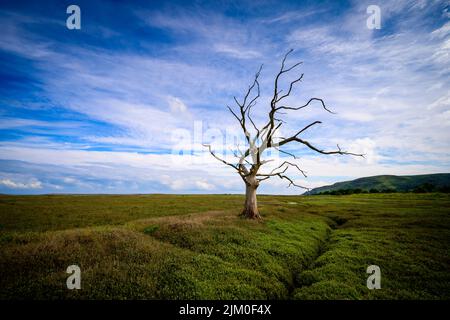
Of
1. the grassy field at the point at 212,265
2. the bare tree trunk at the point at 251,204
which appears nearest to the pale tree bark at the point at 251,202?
the bare tree trunk at the point at 251,204

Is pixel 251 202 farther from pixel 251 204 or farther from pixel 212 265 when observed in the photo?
pixel 212 265

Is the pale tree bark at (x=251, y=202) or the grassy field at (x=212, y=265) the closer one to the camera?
the grassy field at (x=212, y=265)

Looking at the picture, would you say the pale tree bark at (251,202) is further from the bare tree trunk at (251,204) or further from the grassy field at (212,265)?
the grassy field at (212,265)

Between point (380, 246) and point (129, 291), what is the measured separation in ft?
59.5

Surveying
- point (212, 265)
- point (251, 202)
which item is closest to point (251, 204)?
point (251, 202)

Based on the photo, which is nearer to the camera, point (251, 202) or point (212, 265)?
point (212, 265)

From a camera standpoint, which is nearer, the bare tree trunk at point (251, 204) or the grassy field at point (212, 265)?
the grassy field at point (212, 265)

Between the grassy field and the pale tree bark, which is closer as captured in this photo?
the grassy field

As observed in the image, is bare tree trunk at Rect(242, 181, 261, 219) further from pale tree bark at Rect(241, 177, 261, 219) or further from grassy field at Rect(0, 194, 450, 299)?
grassy field at Rect(0, 194, 450, 299)

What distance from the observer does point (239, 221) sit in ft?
76.4

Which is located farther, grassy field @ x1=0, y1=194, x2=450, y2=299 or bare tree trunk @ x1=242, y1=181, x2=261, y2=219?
bare tree trunk @ x1=242, y1=181, x2=261, y2=219

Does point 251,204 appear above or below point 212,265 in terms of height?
above

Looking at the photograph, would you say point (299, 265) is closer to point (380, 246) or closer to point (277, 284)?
point (277, 284)

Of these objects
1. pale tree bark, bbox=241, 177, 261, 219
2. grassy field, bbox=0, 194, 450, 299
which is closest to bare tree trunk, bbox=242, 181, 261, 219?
pale tree bark, bbox=241, 177, 261, 219
